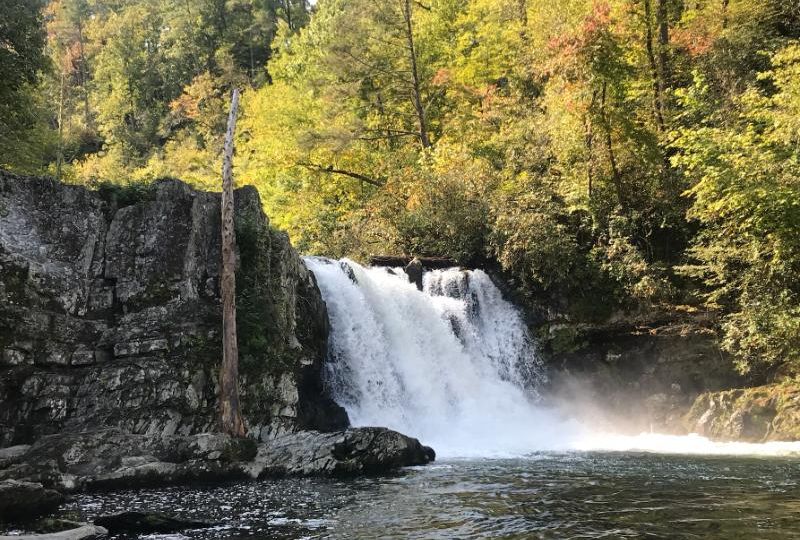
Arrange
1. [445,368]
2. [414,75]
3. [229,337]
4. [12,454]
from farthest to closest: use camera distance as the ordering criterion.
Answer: [414,75], [445,368], [229,337], [12,454]

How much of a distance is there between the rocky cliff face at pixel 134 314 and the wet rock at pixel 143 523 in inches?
171

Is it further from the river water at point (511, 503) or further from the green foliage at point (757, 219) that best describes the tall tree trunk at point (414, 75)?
the river water at point (511, 503)

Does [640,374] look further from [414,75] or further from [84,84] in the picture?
[84,84]

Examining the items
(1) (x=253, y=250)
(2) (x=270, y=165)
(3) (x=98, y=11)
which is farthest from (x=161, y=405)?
(3) (x=98, y=11)

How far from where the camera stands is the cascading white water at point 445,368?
14.7 metres

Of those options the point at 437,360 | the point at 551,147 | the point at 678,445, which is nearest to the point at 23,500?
the point at 437,360

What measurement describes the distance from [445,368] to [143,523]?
10.9 meters

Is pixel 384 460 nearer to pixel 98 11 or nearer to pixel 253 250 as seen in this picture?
pixel 253 250

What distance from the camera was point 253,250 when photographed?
1347cm

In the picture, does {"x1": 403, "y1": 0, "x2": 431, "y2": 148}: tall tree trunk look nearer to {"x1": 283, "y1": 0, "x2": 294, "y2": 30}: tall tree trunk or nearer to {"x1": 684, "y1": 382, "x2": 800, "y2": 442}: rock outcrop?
{"x1": 684, "y1": 382, "x2": 800, "y2": 442}: rock outcrop

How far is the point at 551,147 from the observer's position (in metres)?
20.2

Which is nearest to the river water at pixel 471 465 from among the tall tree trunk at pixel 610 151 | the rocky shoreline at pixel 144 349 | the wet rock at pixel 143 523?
the wet rock at pixel 143 523

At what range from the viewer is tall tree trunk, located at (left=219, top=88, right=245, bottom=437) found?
37.1 feet

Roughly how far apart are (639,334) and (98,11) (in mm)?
56578
